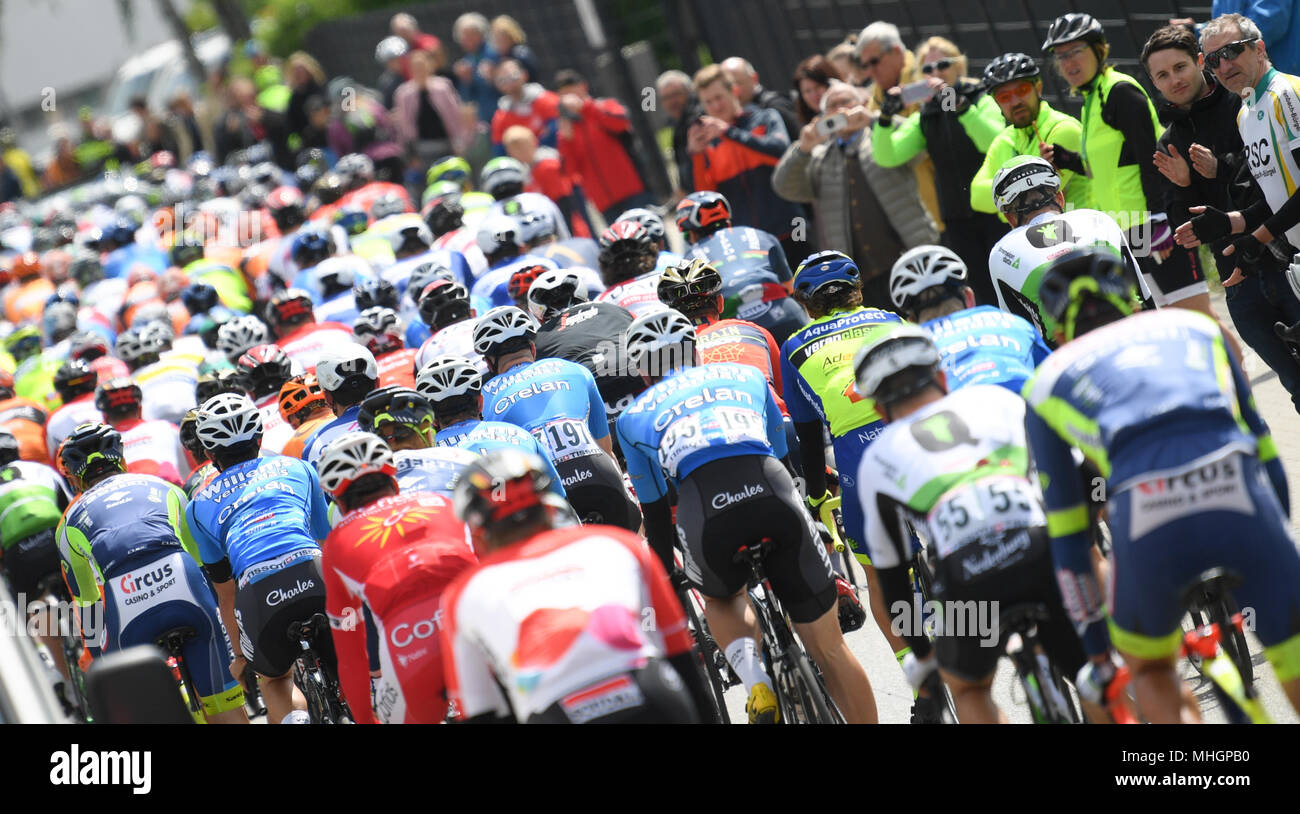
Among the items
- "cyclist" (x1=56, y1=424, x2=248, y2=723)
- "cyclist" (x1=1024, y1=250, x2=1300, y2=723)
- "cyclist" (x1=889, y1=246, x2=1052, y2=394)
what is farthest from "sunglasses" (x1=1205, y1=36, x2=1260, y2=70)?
"cyclist" (x1=56, y1=424, x2=248, y2=723)

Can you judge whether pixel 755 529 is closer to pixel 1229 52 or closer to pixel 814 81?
pixel 1229 52

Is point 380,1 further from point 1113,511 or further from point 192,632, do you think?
point 1113,511

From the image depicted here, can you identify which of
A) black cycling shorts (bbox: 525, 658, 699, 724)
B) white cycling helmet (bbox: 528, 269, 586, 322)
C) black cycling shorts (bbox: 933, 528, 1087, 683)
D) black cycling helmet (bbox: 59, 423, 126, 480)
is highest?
black cycling helmet (bbox: 59, 423, 126, 480)

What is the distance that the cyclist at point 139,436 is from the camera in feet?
37.0

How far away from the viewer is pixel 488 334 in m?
9.33

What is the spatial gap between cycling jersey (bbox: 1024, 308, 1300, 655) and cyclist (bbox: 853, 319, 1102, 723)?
402 millimetres

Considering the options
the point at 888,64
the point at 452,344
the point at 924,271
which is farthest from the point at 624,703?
the point at 888,64

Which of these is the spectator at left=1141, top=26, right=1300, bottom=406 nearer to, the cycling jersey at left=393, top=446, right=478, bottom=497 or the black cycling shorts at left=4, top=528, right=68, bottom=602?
the cycling jersey at left=393, top=446, right=478, bottom=497

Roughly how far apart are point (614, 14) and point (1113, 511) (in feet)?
66.1

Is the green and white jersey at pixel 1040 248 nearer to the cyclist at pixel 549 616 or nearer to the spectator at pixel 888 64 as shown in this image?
the cyclist at pixel 549 616

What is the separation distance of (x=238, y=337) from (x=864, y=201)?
550cm

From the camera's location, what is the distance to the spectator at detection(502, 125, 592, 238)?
18.3 m

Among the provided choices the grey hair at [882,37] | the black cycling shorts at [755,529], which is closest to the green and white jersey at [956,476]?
the black cycling shorts at [755,529]

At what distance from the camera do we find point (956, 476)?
5.75m
